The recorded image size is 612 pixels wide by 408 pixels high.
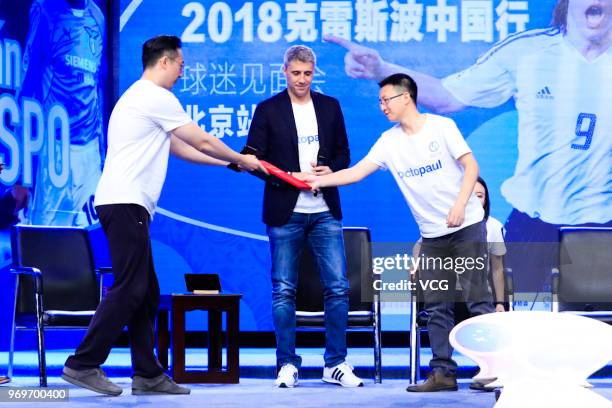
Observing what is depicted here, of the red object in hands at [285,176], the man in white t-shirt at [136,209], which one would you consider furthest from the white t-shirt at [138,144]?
the red object in hands at [285,176]

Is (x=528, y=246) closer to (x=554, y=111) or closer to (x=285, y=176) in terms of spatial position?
(x=554, y=111)

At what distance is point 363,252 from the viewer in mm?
5793

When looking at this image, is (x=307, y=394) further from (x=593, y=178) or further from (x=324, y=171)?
(x=593, y=178)

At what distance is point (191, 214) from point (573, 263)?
2687 mm

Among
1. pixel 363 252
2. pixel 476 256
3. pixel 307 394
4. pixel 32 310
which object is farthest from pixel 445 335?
pixel 32 310

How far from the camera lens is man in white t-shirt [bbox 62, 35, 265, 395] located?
4195 mm

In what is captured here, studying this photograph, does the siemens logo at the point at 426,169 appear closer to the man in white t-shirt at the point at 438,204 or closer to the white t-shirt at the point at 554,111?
the man in white t-shirt at the point at 438,204

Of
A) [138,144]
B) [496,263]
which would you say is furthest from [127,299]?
[496,263]

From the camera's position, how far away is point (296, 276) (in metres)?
4.93

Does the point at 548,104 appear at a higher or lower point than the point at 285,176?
higher

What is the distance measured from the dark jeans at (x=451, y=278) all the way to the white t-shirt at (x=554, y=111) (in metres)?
2.22

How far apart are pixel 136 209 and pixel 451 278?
154cm

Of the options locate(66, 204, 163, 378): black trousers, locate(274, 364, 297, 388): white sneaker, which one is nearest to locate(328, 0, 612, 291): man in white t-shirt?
locate(274, 364, 297, 388): white sneaker

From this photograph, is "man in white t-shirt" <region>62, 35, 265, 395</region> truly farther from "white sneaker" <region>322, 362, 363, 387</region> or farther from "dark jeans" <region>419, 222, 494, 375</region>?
"dark jeans" <region>419, 222, 494, 375</region>
